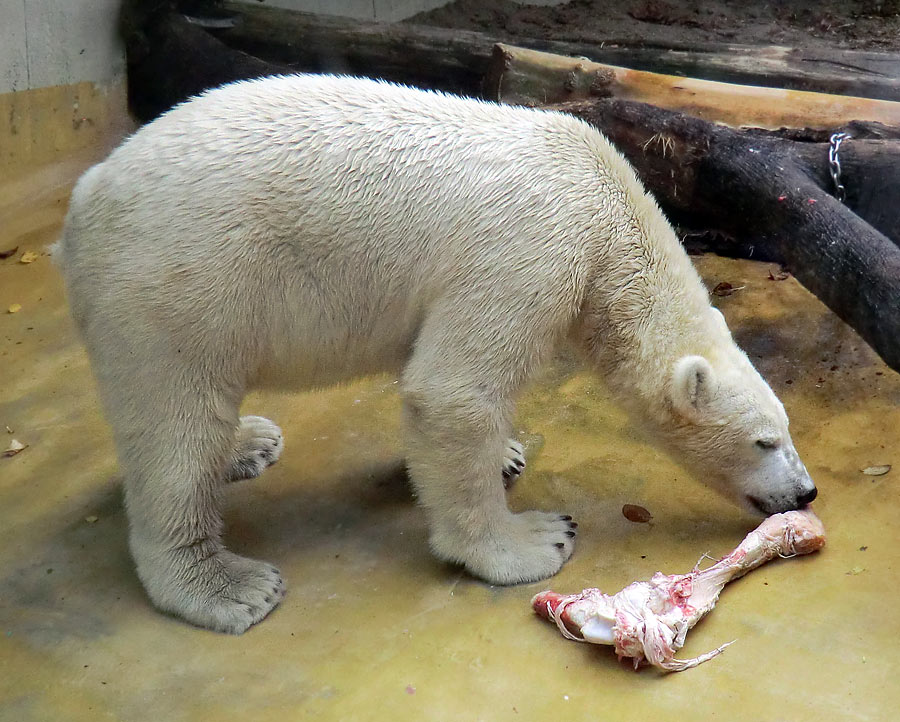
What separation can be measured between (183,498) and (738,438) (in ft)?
7.05

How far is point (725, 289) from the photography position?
575cm

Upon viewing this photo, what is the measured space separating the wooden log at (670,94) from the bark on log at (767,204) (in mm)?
517

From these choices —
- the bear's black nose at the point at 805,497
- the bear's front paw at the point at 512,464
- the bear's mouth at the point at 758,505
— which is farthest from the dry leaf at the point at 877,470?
the bear's front paw at the point at 512,464

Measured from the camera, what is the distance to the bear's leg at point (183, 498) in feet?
11.2

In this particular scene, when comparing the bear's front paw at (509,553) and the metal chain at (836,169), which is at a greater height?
the metal chain at (836,169)

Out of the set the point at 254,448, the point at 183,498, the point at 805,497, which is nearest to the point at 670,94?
the point at 805,497

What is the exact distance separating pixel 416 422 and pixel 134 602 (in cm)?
136

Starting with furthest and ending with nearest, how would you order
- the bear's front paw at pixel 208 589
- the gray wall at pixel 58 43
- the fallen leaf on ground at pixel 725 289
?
1. the gray wall at pixel 58 43
2. the fallen leaf on ground at pixel 725 289
3. the bear's front paw at pixel 208 589

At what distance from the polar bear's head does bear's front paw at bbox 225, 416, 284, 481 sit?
1.97 metres

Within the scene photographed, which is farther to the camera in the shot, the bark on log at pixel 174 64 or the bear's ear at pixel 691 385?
the bark on log at pixel 174 64

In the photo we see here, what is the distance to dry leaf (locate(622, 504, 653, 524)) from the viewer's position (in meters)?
4.00

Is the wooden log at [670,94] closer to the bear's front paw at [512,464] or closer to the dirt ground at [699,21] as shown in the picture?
the dirt ground at [699,21]

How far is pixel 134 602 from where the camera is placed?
372cm

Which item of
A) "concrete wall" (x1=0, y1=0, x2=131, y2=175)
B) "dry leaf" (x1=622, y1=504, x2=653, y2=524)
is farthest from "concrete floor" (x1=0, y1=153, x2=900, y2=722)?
A: "concrete wall" (x1=0, y1=0, x2=131, y2=175)
